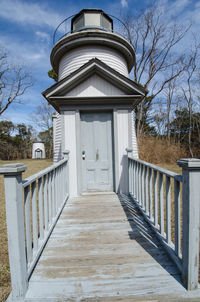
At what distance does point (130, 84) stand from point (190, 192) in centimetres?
374

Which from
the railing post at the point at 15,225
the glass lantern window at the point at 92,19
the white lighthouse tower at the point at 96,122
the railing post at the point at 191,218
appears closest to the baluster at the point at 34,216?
the railing post at the point at 15,225

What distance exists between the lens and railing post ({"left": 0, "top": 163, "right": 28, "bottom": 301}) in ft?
5.07

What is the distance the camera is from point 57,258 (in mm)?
2252

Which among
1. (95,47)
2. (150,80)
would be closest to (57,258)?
(95,47)

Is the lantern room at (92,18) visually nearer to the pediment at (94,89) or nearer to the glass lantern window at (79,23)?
the glass lantern window at (79,23)

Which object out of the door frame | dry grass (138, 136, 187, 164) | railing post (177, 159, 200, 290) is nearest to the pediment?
the door frame

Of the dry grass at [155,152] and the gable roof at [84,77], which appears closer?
the gable roof at [84,77]

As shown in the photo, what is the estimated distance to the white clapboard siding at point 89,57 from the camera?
682 centimetres

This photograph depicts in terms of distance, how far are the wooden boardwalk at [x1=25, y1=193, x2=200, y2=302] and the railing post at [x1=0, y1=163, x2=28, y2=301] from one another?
0.20 m

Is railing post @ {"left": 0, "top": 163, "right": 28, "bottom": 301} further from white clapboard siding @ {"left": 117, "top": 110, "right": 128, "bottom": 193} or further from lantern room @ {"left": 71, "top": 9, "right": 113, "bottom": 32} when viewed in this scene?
lantern room @ {"left": 71, "top": 9, "right": 113, "bottom": 32}

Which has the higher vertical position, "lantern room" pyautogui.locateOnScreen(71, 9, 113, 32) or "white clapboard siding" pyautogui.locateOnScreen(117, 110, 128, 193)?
"lantern room" pyautogui.locateOnScreen(71, 9, 113, 32)

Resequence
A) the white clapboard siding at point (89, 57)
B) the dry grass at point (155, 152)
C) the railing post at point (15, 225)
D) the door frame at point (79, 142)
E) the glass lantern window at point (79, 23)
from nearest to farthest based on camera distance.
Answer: the railing post at point (15, 225)
the door frame at point (79, 142)
the white clapboard siding at point (89, 57)
the glass lantern window at point (79, 23)
the dry grass at point (155, 152)

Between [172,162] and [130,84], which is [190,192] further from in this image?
[172,162]

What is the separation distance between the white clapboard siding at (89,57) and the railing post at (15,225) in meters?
6.37
